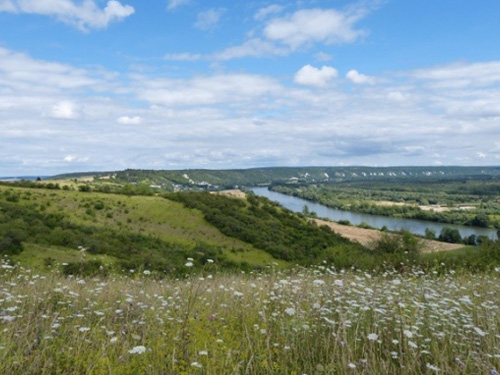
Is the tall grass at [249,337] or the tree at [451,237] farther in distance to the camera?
the tree at [451,237]

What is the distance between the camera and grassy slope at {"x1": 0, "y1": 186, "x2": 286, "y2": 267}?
5685 centimetres

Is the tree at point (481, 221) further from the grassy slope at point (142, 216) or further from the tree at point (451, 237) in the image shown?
the grassy slope at point (142, 216)

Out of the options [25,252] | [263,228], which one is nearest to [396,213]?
[263,228]

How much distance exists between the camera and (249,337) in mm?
4250

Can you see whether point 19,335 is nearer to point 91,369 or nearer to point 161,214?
point 91,369

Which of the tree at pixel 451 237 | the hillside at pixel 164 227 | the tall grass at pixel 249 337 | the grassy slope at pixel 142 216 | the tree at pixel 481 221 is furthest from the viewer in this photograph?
the tree at pixel 481 221

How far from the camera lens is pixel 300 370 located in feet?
12.1

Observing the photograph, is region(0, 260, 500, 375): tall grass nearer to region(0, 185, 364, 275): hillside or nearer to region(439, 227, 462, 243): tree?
region(0, 185, 364, 275): hillside

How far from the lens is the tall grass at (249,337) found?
3473 millimetres

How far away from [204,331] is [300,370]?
3.50 feet

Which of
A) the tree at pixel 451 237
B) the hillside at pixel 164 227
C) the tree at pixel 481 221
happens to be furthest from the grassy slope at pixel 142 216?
the tree at pixel 481 221

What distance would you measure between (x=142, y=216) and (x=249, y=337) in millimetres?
61805

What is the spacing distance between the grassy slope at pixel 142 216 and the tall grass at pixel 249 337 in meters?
47.8

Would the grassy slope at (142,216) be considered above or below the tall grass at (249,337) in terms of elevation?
below
